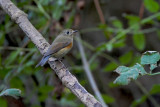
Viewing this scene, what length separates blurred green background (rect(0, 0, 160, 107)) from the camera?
11.3ft

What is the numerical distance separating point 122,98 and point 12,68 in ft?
7.14

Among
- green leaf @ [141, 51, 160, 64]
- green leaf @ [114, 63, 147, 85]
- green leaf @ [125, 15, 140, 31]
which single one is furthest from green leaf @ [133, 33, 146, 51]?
green leaf @ [114, 63, 147, 85]

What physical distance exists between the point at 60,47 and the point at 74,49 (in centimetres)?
197

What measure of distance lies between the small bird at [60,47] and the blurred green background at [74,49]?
24 cm

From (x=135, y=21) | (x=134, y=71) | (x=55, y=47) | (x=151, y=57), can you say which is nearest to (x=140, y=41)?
(x=135, y=21)

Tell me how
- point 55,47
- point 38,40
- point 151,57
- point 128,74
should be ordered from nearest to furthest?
point 128,74, point 151,57, point 38,40, point 55,47

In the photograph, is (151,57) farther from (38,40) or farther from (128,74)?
(38,40)

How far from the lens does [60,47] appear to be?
2.93 m

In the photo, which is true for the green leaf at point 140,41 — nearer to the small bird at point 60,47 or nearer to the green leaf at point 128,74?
the small bird at point 60,47

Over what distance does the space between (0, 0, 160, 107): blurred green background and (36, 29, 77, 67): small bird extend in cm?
24

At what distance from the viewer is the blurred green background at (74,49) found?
344cm

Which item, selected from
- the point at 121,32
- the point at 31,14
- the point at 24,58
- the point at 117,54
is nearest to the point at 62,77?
the point at 24,58

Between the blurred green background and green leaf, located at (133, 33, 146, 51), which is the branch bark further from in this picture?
green leaf, located at (133, 33, 146, 51)

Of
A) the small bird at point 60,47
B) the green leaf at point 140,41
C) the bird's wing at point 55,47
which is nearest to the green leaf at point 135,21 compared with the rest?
the green leaf at point 140,41
